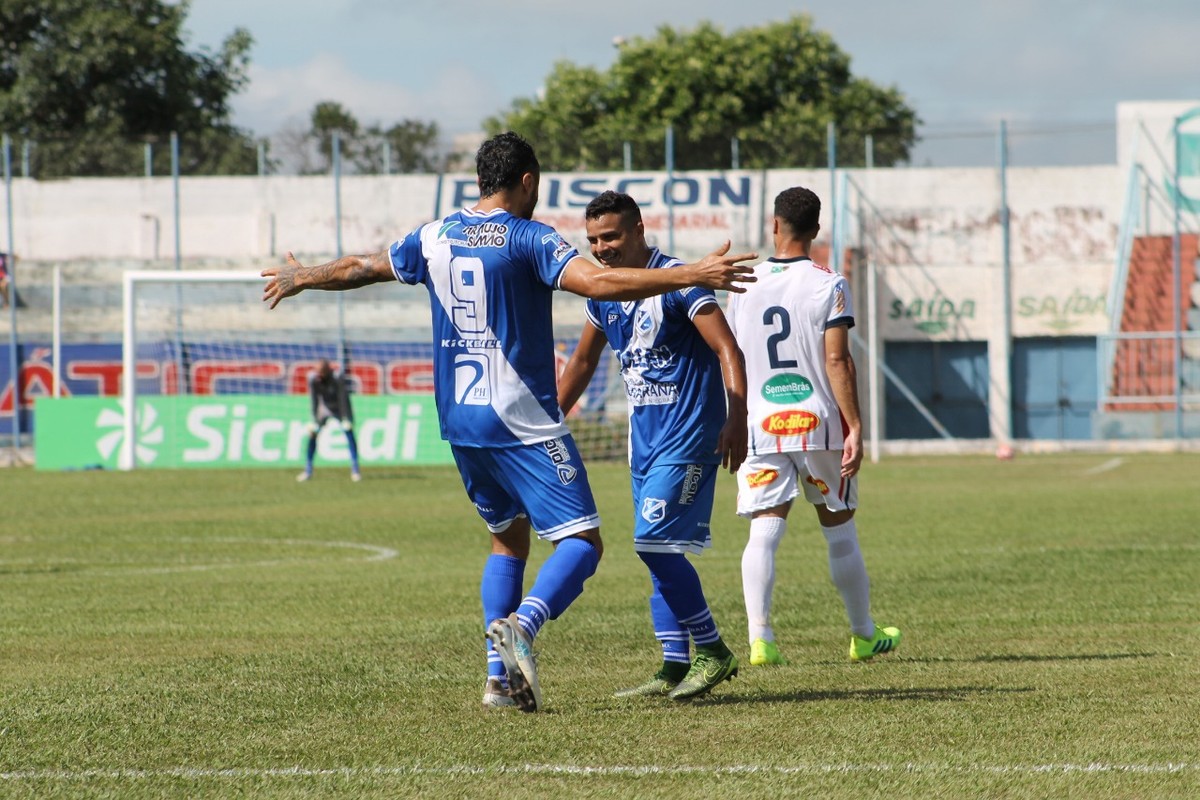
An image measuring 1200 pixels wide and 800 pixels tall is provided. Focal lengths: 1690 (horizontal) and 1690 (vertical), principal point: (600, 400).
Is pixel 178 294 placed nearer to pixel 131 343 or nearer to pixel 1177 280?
pixel 131 343

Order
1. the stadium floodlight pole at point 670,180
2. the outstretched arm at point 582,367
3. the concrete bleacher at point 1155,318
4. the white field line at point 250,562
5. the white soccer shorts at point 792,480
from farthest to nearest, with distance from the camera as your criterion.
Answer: the stadium floodlight pole at point 670,180, the concrete bleacher at point 1155,318, the white field line at point 250,562, the white soccer shorts at point 792,480, the outstretched arm at point 582,367

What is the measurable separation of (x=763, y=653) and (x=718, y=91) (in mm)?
47892

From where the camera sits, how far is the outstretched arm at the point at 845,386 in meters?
7.44

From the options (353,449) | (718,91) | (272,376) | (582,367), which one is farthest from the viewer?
(718,91)

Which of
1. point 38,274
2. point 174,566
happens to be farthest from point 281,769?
point 38,274

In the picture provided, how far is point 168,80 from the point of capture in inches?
1971

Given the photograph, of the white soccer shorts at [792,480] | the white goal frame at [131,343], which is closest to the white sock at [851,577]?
the white soccer shorts at [792,480]

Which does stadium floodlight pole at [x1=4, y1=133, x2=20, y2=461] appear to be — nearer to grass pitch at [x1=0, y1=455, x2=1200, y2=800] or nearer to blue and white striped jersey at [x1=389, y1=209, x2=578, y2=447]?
grass pitch at [x1=0, y1=455, x2=1200, y2=800]

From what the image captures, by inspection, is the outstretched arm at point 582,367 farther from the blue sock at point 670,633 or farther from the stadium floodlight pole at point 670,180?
the stadium floodlight pole at point 670,180

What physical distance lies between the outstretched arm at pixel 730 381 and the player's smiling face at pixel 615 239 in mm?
383

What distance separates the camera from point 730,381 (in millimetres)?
6340

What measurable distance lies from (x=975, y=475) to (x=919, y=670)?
19.5 meters

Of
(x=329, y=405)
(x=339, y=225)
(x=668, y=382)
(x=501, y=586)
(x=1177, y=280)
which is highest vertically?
(x=339, y=225)

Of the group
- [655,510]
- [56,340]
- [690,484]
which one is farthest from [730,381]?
[56,340]
